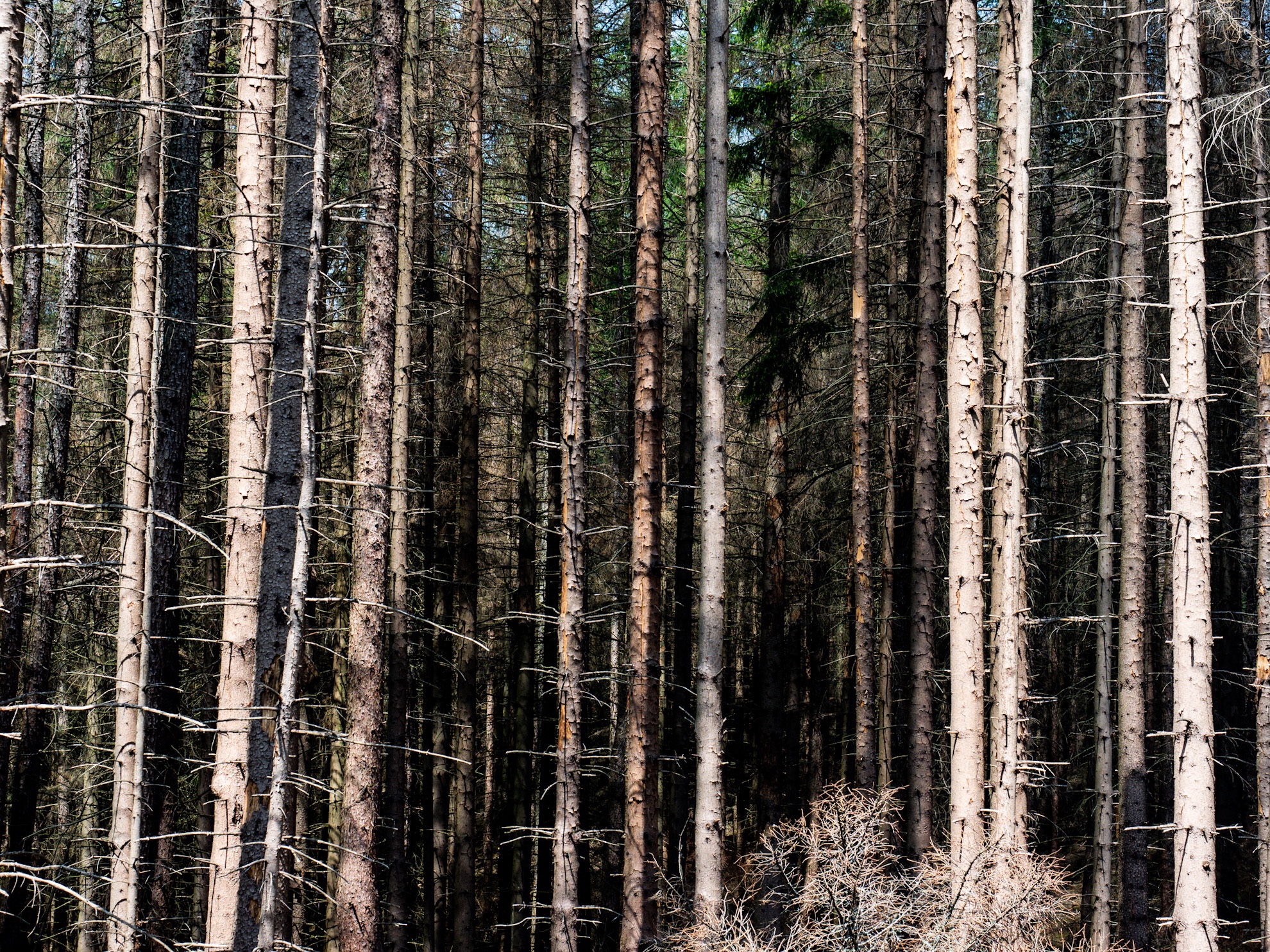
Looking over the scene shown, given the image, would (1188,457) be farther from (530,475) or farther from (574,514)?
(530,475)

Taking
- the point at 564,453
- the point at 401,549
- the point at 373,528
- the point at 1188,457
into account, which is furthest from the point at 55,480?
the point at 1188,457

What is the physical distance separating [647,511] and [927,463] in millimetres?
4465

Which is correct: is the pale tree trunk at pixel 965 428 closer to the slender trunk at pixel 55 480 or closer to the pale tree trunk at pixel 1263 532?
the pale tree trunk at pixel 1263 532

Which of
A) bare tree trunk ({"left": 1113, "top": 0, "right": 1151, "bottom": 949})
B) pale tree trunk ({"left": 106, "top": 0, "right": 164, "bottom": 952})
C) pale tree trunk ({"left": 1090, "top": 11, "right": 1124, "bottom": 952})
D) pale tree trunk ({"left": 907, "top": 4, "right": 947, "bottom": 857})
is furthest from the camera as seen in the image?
pale tree trunk ({"left": 1090, "top": 11, "right": 1124, "bottom": 952})

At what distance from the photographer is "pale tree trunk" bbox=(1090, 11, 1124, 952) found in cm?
1310

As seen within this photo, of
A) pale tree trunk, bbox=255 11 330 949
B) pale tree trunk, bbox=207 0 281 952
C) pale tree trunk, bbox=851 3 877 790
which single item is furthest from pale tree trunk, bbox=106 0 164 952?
pale tree trunk, bbox=851 3 877 790

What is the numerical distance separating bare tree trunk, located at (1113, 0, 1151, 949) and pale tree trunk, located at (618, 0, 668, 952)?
5.99 metres

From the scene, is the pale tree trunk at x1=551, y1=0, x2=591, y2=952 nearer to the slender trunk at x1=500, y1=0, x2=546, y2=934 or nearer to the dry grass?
the dry grass

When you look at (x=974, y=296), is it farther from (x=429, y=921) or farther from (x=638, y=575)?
(x=429, y=921)

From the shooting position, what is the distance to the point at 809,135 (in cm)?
1540

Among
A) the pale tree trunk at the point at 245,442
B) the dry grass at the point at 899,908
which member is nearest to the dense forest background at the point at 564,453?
the pale tree trunk at the point at 245,442

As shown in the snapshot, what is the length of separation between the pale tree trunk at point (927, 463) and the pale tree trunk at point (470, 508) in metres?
6.00

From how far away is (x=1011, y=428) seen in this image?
10.1 metres

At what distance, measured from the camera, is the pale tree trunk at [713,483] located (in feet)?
32.4
